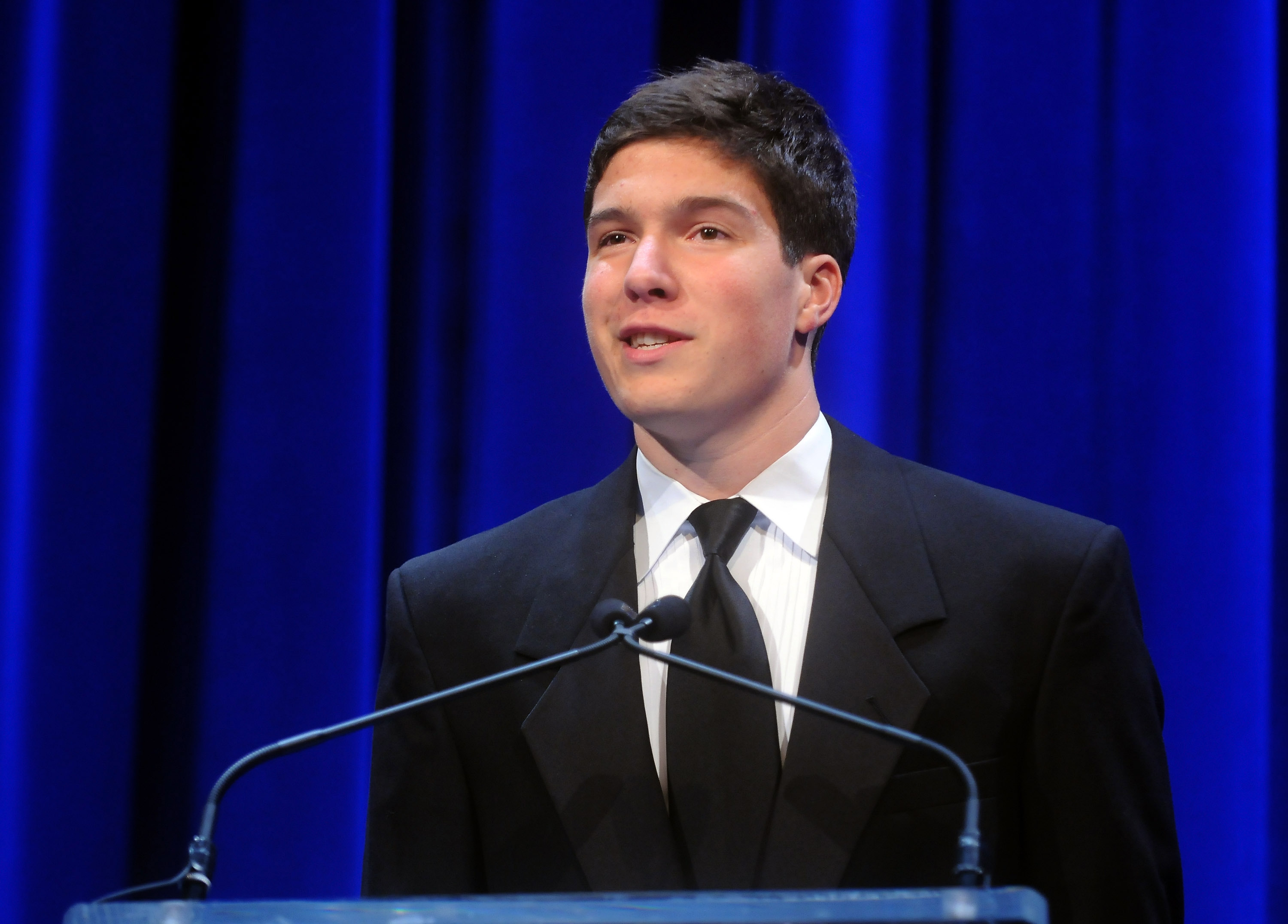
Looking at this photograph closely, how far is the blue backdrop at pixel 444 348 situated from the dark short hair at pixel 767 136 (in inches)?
18.9

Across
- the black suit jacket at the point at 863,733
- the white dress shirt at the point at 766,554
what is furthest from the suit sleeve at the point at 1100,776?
the white dress shirt at the point at 766,554

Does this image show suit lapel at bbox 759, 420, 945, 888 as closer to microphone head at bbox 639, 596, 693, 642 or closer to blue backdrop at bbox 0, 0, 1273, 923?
microphone head at bbox 639, 596, 693, 642

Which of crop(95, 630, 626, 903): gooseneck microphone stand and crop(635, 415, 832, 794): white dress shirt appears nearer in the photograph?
crop(95, 630, 626, 903): gooseneck microphone stand

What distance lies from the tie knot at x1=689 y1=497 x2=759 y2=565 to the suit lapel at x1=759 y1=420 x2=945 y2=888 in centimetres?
9

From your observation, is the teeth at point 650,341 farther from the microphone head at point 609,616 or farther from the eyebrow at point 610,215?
the microphone head at point 609,616

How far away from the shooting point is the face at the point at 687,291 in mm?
1339

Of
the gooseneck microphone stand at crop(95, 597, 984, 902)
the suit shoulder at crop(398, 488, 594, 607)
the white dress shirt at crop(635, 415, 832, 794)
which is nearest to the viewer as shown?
the gooseneck microphone stand at crop(95, 597, 984, 902)

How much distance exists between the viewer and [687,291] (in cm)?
134

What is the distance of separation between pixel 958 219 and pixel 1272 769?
0.90 m

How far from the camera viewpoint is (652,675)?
1349mm

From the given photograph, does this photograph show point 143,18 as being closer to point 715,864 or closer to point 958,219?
point 958,219

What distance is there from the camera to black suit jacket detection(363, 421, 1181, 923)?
122 cm

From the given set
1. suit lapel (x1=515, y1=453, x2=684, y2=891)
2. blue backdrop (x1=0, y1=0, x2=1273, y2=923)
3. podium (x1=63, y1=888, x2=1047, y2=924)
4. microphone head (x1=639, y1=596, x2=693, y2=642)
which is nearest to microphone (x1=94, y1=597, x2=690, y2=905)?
microphone head (x1=639, y1=596, x2=693, y2=642)

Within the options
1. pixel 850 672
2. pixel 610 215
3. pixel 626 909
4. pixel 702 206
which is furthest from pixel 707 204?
pixel 626 909
